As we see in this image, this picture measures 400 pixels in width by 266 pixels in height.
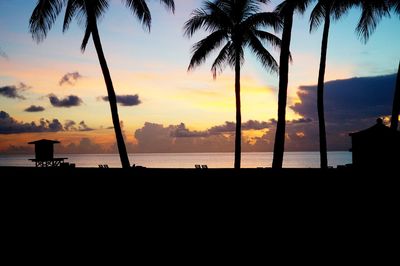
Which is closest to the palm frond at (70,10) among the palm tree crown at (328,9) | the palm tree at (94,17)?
the palm tree at (94,17)

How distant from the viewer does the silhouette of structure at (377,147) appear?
15.6m

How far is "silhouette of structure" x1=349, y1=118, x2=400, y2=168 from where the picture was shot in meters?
15.6

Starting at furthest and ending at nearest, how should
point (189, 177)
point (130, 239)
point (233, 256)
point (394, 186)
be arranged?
point (189, 177), point (394, 186), point (130, 239), point (233, 256)

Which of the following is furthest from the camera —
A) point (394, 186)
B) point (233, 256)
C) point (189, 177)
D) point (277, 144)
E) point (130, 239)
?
point (277, 144)

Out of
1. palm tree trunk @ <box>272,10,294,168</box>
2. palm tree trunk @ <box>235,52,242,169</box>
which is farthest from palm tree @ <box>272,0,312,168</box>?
palm tree trunk @ <box>235,52,242,169</box>

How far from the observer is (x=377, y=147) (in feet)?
52.2

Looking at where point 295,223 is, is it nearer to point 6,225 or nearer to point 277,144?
point 6,225

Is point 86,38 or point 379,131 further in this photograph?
point 86,38

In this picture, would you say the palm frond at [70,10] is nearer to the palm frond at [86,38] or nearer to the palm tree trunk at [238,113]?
the palm frond at [86,38]

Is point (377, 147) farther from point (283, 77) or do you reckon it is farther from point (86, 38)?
point (86, 38)

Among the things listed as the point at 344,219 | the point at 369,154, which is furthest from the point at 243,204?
the point at 369,154

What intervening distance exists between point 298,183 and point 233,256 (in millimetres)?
2311

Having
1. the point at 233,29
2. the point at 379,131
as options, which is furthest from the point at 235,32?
the point at 379,131

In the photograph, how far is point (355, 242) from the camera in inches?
234
